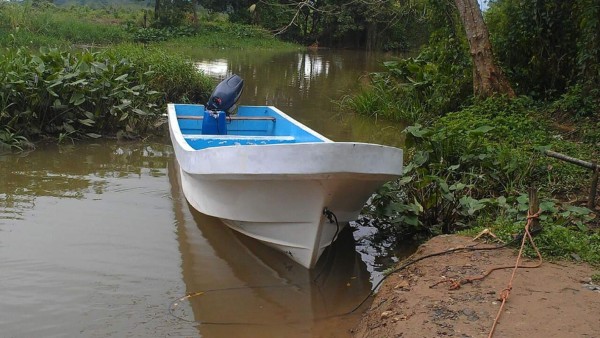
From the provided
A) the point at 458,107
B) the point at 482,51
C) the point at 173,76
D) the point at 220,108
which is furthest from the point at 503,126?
the point at 173,76

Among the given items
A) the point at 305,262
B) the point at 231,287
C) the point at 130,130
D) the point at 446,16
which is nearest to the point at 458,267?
the point at 305,262

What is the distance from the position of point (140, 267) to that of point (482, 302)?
2697 millimetres

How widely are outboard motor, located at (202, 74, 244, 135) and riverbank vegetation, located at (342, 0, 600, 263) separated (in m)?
2.25

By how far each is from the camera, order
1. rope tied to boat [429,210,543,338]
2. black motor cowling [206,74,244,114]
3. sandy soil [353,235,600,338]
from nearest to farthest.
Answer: sandy soil [353,235,600,338] → rope tied to boat [429,210,543,338] → black motor cowling [206,74,244,114]

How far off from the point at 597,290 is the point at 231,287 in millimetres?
2531

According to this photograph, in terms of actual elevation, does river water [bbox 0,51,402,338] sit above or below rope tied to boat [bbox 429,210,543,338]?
below

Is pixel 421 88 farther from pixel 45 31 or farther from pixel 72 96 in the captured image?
pixel 45 31

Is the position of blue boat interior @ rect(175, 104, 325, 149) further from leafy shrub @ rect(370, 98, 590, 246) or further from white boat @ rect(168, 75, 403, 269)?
white boat @ rect(168, 75, 403, 269)

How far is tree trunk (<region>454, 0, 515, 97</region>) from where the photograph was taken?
9.59 metres

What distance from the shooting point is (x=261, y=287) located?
4809 mm

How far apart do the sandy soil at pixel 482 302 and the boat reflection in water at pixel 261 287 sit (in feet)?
1.24

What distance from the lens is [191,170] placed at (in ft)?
18.2

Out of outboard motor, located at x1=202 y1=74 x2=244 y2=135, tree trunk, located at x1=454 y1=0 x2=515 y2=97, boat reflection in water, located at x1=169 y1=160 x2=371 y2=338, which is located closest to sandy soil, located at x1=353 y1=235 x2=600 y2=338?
boat reflection in water, located at x1=169 y1=160 x2=371 y2=338

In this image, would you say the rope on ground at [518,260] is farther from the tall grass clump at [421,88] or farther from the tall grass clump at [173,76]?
the tall grass clump at [173,76]
